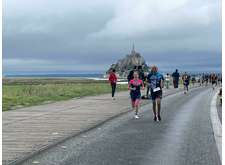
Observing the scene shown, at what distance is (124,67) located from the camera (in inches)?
6004

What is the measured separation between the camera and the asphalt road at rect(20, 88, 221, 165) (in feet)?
33.5

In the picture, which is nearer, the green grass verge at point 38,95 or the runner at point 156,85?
the runner at point 156,85

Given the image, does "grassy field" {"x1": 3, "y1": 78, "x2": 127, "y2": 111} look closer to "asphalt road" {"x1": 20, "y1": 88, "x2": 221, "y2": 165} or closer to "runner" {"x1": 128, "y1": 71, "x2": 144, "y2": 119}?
"runner" {"x1": 128, "y1": 71, "x2": 144, "y2": 119}

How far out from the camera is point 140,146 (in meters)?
12.1

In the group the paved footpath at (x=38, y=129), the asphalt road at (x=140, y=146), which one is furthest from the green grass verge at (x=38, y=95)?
the asphalt road at (x=140, y=146)

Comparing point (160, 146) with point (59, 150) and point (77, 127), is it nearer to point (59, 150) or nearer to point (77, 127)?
point (59, 150)

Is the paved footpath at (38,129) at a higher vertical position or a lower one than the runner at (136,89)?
lower

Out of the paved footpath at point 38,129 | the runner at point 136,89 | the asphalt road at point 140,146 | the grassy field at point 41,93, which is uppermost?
the runner at point 136,89

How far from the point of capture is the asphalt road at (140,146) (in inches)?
402

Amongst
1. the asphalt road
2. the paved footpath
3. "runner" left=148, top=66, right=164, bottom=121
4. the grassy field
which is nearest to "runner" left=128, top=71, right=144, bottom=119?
"runner" left=148, top=66, right=164, bottom=121

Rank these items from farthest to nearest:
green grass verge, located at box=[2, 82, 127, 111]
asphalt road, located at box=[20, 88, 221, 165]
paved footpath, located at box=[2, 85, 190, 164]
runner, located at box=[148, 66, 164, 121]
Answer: green grass verge, located at box=[2, 82, 127, 111], runner, located at box=[148, 66, 164, 121], paved footpath, located at box=[2, 85, 190, 164], asphalt road, located at box=[20, 88, 221, 165]

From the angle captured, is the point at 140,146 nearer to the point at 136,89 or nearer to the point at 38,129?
the point at 38,129

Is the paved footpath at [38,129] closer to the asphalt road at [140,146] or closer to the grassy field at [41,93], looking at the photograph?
the asphalt road at [140,146]

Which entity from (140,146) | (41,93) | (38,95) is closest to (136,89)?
(140,146)
